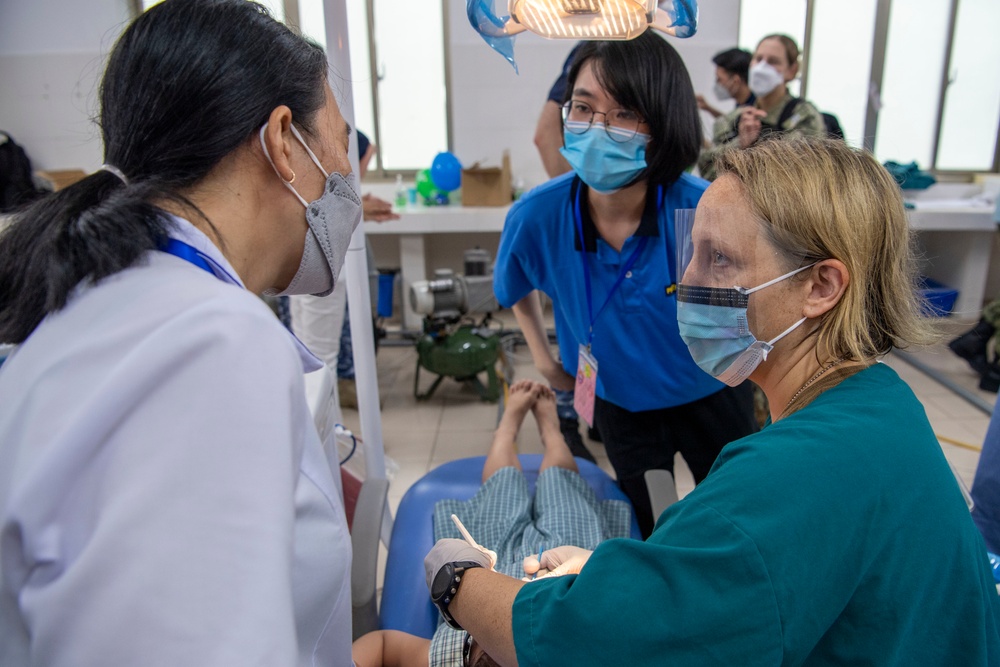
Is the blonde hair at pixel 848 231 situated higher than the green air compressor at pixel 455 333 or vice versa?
the blonde hair at pixel 848 231

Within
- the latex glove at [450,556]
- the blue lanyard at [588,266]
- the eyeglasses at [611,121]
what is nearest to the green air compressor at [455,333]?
the blue lanyard at [588,266]

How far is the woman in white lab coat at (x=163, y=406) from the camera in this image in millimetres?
517

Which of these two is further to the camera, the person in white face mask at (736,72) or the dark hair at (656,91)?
the person in white face mask at (736,72)

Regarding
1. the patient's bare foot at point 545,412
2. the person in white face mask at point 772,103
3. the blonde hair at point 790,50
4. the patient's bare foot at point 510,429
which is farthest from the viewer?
the blonde hair at point 790,50

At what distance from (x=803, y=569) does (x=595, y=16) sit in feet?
3.05

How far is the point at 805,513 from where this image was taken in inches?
27.2

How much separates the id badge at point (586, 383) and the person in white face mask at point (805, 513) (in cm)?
74

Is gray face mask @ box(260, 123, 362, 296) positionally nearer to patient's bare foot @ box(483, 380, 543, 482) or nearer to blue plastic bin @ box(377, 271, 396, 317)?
patient's bare foot @ box(483, 380, 543, 482)

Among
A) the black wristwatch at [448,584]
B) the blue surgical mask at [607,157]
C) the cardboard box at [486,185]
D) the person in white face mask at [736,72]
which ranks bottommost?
the black wristwatch at [448,584]

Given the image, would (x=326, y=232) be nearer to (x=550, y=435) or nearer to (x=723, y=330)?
(x=723, y=330)

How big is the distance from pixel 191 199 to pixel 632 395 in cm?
123

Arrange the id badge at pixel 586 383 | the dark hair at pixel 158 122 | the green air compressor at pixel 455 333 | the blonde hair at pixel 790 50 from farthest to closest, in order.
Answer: the green air compressor at pixel 455 333, the blonde hair at pixel 790 50, the id badge at pixel 586 383, the dark hair at pixel 158 122

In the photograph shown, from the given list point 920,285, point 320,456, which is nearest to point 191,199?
point 320,456

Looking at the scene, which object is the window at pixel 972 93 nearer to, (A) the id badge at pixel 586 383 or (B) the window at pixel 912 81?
(B) the window at pixel 912 81
